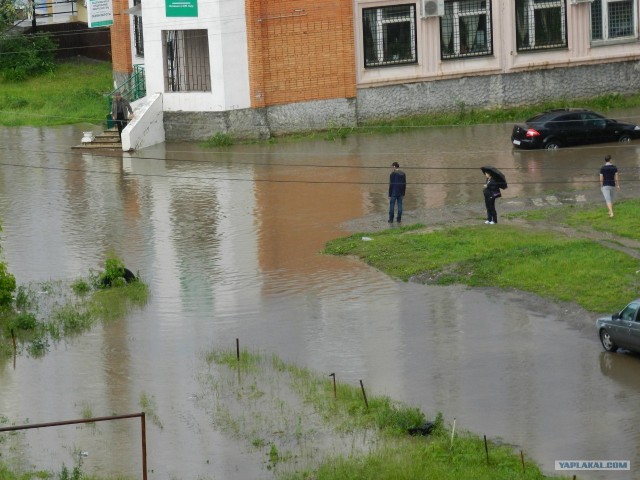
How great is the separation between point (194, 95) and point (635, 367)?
23589mm

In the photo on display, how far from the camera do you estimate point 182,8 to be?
136 feet

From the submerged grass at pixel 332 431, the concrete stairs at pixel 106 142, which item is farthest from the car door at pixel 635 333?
the concrete stairs at pixel 106 142

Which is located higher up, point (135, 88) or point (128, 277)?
point (135, 88)

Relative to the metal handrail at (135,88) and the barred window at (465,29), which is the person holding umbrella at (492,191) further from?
the metal handrail at (135,88)

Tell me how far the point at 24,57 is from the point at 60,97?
462 centimetres

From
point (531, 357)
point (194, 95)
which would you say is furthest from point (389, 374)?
point (194, 95)

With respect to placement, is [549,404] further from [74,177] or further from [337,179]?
[74,177]

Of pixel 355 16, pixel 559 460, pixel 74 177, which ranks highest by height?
pixel 355 16

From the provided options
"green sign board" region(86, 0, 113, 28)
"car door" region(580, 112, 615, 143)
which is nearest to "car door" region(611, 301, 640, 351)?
"car door" region(580, 112, 615, 143)

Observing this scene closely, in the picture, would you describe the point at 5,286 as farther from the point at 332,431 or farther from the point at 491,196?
the point at 491,196

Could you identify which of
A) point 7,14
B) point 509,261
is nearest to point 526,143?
point 509,261

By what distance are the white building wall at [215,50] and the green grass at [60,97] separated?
491 centimetres

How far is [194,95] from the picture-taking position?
42.1 m

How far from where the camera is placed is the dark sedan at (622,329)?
21250 mm
